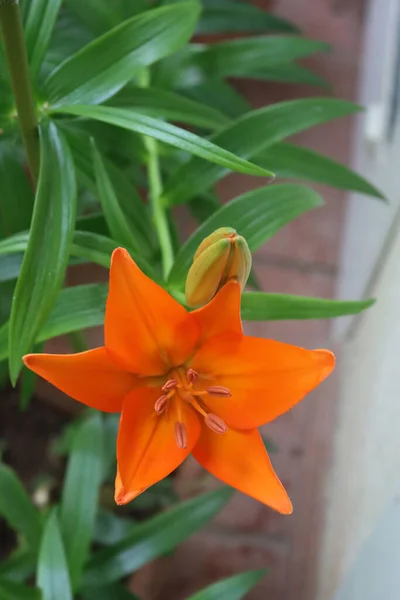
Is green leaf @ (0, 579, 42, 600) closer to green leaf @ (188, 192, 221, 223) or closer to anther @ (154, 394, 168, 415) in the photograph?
anther @ (154, 394, 168, 415)

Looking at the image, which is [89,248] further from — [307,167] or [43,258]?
[307,167]

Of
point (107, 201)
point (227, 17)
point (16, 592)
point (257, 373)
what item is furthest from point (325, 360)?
point (227, 17)

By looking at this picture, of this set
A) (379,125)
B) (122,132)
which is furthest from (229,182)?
(122,132)

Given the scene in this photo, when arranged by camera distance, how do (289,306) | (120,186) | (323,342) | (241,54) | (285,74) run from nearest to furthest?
(289,306) < (120,186) < (241,54) < (285,74) < (323,342)

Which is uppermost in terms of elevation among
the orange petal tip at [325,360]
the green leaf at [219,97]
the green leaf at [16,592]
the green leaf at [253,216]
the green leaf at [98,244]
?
the green leaf at [219,97]

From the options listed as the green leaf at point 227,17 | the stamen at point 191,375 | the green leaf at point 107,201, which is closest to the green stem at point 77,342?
the green leaf at point 107,201

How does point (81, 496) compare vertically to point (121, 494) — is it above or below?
below

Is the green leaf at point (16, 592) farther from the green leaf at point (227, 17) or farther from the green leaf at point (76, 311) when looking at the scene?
the green leaf at point (227, 17)
